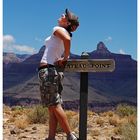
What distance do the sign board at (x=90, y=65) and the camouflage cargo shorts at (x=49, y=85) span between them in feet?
0.62

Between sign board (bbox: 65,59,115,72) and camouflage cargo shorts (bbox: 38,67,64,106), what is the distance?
0.62 feet

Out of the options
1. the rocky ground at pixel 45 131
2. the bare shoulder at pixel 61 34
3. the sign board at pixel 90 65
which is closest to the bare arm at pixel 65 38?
the bare shoulder at pixel 61 34

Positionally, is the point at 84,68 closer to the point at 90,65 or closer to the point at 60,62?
the point at 90,65

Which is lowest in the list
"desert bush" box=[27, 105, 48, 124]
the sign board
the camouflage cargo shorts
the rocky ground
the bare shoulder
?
the rocky ground

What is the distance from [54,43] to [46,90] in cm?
44

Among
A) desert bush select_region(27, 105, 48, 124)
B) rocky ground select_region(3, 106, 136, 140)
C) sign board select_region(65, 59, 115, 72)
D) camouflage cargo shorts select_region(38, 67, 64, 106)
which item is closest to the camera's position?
camouflage cargo shorts select_region(38, 67, 64, 106)

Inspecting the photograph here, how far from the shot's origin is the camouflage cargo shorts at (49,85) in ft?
14.0

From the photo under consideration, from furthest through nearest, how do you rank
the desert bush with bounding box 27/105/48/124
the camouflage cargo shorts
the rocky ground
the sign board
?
the desert bush with bounding box 27/105/48/124, the rocky ground, the sign board, the camouflage cargo shorts

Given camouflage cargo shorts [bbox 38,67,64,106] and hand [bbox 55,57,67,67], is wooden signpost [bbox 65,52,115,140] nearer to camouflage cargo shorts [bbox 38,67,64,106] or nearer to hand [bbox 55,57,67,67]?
hand [bbox 55,57,67,67]

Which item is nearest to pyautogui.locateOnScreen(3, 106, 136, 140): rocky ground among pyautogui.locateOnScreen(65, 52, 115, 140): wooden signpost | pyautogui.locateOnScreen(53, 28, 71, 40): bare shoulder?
pyautogui.locateOnScreen(65, 52, 115, 140): wooden signpost

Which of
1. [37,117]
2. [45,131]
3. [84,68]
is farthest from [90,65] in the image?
[37,117]

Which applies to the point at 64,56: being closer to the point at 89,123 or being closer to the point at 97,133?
the point at 97,133

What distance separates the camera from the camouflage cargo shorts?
4.27 m

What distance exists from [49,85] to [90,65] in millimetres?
446
